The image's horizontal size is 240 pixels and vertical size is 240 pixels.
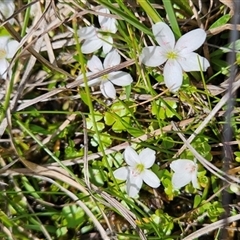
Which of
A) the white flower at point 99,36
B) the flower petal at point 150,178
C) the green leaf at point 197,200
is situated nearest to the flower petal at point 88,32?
the white flower at point 99,36

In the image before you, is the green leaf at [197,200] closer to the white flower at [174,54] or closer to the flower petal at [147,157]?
the flower petal at [147,157]

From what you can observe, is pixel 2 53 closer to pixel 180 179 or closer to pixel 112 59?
pixel 112 59

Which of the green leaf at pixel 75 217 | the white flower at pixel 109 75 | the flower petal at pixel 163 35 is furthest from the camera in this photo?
the green leaf at pixel 75 217

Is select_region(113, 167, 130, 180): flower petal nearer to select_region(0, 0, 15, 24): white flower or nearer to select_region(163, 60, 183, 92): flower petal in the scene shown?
select_region(163, 60, 183, 92): flower petal

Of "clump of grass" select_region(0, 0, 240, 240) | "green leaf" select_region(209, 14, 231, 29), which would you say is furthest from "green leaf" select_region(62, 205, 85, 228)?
"green leaf" select_region(209, 14, 231, 29)

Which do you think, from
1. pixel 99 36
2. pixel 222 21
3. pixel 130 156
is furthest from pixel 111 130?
pixel 222 21
